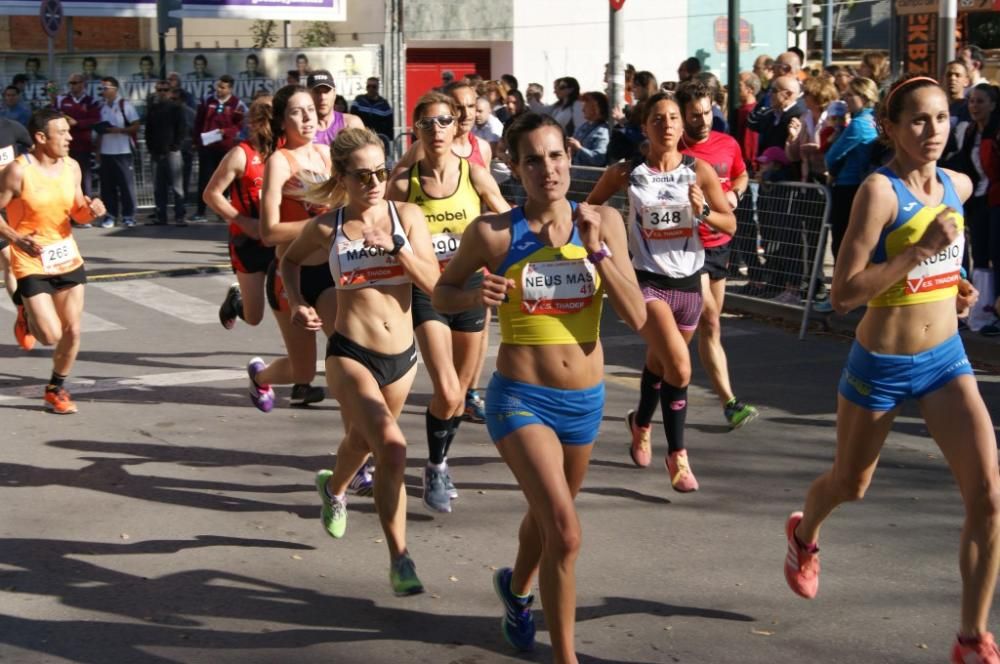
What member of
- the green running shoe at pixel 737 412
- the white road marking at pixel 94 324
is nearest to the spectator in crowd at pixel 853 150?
the green running shoe at pixel 737 412

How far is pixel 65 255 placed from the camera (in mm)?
9312

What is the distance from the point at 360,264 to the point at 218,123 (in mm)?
15052

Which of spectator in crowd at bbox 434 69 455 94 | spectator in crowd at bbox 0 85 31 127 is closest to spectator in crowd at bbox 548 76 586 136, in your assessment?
spectator in crowd at bbox 434 69 455 94

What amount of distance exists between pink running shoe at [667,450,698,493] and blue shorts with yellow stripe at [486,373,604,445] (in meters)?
2.44

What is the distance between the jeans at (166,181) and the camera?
20828mm

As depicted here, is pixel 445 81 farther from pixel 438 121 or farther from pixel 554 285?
pixel 554 285

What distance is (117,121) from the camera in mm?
20781

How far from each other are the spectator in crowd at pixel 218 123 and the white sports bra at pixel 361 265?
48.5 feet

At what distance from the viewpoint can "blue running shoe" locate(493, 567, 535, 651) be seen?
524 cm

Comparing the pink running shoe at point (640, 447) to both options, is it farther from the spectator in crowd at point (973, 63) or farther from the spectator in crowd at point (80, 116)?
the spectator in crowd at point (80, 116)

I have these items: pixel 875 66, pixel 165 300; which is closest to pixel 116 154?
pixel 165 300

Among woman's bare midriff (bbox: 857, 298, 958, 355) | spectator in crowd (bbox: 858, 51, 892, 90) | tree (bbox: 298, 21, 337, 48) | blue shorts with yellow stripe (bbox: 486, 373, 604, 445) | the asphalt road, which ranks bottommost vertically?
the asphalt road

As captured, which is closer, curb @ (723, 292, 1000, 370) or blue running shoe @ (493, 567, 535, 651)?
blue running shoe @ (493, 567, 535, 651)

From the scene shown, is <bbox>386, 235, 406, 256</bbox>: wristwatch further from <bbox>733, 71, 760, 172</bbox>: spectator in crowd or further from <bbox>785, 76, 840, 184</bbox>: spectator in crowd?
<bbox>733, 71, 760, 172</bbox>: spectator in crowd
